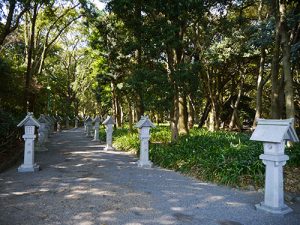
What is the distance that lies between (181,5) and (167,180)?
253 inches

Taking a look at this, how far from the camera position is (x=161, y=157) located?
996cm

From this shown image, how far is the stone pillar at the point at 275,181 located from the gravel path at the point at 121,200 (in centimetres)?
16

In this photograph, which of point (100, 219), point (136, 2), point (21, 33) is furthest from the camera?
point (21, 33)

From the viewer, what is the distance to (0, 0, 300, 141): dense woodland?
1107 cm

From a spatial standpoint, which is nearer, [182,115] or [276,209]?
[276,209]

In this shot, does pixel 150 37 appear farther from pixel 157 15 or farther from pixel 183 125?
pixel 183 125

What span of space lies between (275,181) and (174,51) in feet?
31.1

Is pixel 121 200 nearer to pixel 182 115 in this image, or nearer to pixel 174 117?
pixel 174 117

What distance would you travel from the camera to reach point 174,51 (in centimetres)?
1373

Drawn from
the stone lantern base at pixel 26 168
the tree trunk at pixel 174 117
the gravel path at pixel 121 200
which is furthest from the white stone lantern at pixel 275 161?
the tree trunk at pixel 174 117

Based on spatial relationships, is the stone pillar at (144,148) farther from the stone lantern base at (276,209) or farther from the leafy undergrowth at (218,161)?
the stone lantern base at (276,209)

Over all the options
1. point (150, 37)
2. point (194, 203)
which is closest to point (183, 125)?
point (150, 37)

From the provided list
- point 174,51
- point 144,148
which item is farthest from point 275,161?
point 174,51

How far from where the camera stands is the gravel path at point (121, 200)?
15.7 feet
